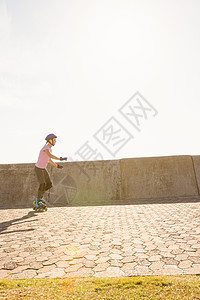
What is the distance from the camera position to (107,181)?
6.80m

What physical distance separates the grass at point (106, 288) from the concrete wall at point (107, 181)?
4921 millimetres

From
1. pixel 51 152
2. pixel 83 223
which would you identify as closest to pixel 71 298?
pixel 83 223

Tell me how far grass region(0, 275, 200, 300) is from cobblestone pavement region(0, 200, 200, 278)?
15cm

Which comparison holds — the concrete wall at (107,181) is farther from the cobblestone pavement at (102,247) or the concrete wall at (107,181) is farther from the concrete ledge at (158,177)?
the cobblestone pavement at (102,247)

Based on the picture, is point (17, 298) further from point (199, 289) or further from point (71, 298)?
point (199, 289)

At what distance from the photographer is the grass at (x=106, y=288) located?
4.30 feet

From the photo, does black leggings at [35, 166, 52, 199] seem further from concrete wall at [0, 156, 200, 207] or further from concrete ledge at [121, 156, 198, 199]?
concrete ledge at [121, 156, 198, 199]

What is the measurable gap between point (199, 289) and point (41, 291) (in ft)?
3.30

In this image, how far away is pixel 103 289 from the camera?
4.60 ft

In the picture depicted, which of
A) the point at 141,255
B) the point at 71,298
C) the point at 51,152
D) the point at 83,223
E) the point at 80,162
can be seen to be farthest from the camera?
the point at 80,162

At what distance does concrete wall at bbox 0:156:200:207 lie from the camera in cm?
655

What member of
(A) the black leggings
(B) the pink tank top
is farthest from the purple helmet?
(A) the black leggings

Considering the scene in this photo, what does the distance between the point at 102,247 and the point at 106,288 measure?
0.96 m

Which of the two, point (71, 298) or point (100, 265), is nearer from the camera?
point (71, 298)
